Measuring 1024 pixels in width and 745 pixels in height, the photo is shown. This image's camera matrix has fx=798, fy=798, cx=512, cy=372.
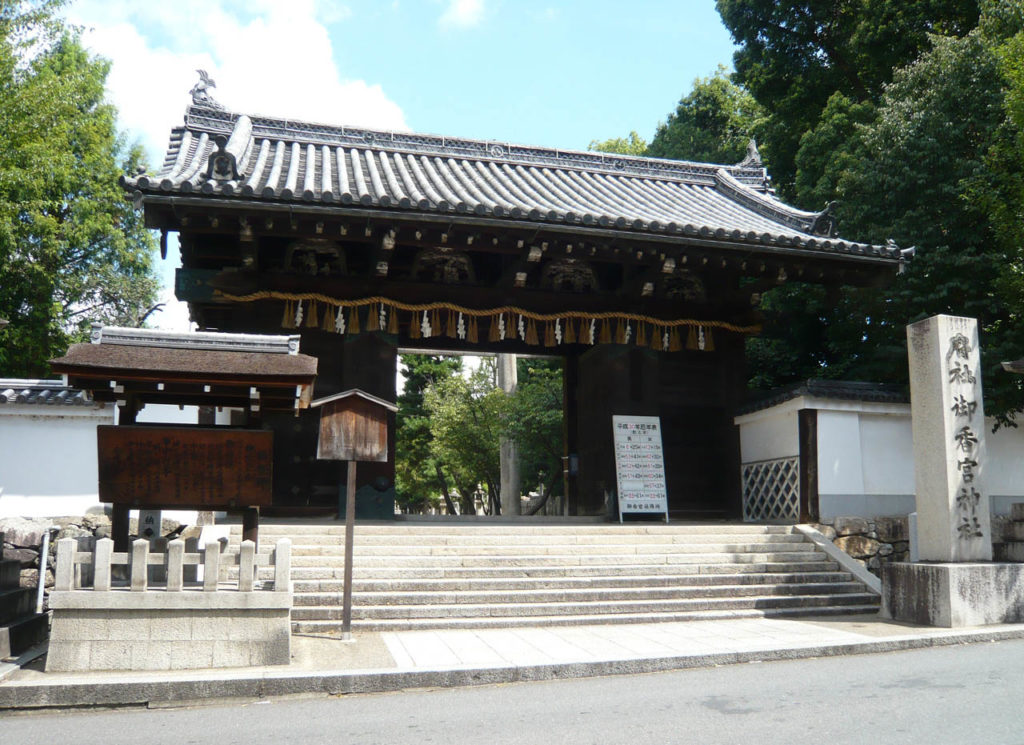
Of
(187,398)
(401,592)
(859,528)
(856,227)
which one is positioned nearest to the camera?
(187,398)

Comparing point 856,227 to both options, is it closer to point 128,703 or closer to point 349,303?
point 349,303

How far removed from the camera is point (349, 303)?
12125 millimetres

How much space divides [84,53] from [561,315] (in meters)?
19.6

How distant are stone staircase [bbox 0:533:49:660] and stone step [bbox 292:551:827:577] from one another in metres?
2.59

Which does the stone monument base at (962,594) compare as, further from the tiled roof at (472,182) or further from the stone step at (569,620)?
the tiled roof at (472,182)

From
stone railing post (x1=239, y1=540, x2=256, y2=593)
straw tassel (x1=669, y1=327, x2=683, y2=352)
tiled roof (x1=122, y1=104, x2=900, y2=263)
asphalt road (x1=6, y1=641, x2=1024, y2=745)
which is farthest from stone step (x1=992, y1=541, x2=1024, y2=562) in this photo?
stone railing post (x1=239, y1=540, x2=256, y2=593)

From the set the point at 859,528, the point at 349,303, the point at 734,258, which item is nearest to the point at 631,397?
the point at 734,258

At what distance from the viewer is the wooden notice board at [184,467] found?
7414 mm

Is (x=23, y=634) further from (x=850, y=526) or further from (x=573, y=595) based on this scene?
(x=850, y=526)

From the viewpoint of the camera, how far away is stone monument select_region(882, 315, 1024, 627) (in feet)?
28.2

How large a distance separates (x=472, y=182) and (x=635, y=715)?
1112 centimetres

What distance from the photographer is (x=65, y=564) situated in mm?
6492

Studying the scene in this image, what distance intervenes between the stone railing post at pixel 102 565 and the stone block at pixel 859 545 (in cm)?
972

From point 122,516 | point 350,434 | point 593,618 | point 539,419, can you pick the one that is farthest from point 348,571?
point 539,419
